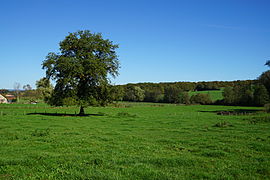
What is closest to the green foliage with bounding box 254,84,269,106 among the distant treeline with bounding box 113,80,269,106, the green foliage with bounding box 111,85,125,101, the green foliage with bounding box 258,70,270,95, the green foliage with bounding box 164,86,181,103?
the distant treeline with bounding box 113,80,269,106

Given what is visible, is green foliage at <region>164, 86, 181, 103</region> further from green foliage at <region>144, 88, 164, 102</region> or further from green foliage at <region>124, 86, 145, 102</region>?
green foliage at <region>124, 86, 145, 102</region>

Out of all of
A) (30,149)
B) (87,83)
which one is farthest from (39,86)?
(30,149)

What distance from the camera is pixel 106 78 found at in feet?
132

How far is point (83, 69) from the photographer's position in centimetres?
3809

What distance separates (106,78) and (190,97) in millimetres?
75680

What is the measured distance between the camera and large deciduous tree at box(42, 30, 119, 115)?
3778cm

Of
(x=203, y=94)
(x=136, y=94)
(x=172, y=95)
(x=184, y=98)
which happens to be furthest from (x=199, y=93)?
(x=136, y=94)

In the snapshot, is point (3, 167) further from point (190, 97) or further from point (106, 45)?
point (190, 97)

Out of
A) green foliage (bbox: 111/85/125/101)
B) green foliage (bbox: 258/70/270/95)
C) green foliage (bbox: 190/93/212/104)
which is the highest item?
green foliage (bbox: 258/70/270/95)

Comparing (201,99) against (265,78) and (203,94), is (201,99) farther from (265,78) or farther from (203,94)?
(265,78)

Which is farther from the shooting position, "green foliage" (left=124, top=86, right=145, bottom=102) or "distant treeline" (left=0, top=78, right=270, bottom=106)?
"green foliage" (left=124, top=86, right=145, bottom=102)

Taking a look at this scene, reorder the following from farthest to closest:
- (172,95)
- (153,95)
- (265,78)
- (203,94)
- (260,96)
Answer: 1. (153,95)
2. (172,95)
3. (203,94)
4. (260,96)
5. (265,78)

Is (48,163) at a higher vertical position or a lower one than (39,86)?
lower

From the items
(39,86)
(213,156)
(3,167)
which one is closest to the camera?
(3,167)
